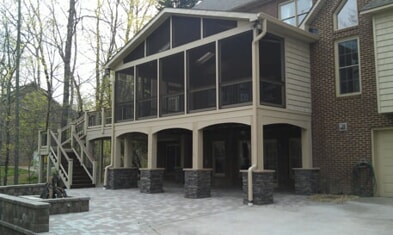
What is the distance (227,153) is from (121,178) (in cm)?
494

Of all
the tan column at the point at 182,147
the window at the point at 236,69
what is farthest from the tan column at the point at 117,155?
the window at the point at 236,69

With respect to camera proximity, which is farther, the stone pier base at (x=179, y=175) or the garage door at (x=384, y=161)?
the stone pier base at (x=179, y=175)

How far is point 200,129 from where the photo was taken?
13.7m

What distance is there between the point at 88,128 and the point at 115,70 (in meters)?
3.90

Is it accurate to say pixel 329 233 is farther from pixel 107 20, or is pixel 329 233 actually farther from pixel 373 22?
pixel 107 20


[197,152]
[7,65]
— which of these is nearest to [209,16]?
[197,152]

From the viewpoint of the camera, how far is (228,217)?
30.8 feet

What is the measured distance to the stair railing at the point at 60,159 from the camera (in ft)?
60.1

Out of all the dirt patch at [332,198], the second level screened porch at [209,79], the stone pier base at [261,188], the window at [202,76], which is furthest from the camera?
the window at [202,76]

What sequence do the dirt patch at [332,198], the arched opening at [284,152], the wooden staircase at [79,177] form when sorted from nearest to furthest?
the dirt patch at [332,198], the arched opening at [284,152], the wooden staircase at [79,177]

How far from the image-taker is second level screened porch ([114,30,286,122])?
1292 cm

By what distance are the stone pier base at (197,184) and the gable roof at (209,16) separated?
5.23m

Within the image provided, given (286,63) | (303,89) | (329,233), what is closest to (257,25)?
(286,63)

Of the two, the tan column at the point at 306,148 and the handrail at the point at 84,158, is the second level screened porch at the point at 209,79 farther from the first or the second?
the handrail at the point at 84,158
